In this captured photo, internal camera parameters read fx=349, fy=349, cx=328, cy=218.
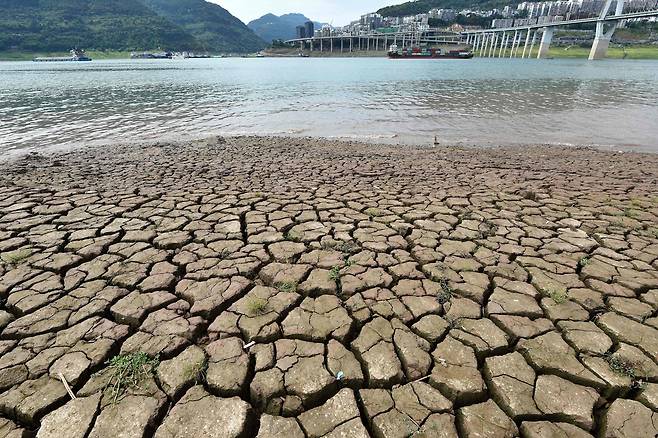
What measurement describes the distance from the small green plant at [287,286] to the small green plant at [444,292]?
1294 mm

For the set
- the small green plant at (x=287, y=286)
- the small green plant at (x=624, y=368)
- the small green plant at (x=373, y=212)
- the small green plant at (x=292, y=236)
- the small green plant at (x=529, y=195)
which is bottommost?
the small green plant at (x=529, y=195)

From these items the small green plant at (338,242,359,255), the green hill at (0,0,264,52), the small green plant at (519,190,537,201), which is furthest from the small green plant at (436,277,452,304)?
the green hill at (0,0,264,52)

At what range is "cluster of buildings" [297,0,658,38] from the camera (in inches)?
4621

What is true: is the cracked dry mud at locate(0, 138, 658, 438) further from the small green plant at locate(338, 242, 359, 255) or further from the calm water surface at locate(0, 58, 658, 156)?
the calm water surface at locate(0, 58, 658, 156)

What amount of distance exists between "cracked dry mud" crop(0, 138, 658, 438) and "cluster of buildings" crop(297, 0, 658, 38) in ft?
451

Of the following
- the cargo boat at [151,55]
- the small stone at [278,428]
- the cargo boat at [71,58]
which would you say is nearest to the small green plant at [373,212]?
the small stone at [278,428]

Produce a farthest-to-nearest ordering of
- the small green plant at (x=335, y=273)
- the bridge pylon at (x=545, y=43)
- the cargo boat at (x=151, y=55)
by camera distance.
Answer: the cargo boat at (x=151, y=55), the bridge pylon at (x=545, y=43), the small green plant at (x=335, y=273)

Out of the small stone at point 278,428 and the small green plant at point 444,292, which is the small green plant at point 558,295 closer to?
the small green plant at point 444,292

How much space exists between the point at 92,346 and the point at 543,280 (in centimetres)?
385

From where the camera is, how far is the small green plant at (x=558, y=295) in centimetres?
304

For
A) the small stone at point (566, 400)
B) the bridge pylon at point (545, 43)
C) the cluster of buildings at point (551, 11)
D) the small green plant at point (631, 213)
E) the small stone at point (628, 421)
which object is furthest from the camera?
the cluster of buildings at point (551, 11)

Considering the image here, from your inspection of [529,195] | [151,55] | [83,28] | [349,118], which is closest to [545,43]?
[349,118]

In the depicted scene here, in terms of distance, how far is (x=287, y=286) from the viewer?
3244 millimetres

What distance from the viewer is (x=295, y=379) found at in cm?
227
